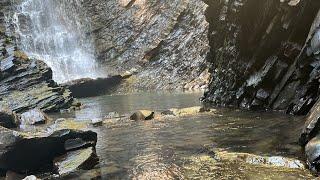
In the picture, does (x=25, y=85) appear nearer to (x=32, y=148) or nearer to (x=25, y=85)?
(x=25, y=85)

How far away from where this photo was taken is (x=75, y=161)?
16.2 m

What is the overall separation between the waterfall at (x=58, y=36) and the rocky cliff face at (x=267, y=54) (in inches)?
1578

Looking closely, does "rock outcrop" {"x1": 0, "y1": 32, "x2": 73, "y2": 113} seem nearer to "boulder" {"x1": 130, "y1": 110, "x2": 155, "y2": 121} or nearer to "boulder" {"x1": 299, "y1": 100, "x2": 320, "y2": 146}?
"boulder" {"x1": 130, "y1": 110, "x2": 155, "y2": 121}

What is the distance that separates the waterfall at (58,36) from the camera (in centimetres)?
7194

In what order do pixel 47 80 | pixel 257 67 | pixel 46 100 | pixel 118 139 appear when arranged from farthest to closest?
pixel 47 80 < pixel 46 100 < pixel 257 67 < pixel 118 139

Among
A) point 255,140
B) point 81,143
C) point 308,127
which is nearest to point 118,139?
point 81,143

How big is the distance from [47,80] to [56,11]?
3190 centimetres

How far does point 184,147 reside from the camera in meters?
18.6

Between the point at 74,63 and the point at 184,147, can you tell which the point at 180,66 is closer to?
the point at 74,63

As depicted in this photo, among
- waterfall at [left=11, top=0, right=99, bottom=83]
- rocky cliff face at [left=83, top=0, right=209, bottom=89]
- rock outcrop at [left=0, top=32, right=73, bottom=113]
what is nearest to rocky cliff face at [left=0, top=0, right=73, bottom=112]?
rock outcrop at [left=0, top=32, right=73, bottom=113]

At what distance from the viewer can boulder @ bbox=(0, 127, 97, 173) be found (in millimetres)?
16109

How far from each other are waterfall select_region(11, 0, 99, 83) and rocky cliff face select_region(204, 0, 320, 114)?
4008cm

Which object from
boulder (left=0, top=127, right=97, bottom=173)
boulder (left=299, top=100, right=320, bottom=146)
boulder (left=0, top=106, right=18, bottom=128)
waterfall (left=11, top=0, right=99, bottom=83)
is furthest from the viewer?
waterfall (left=11, top=0, right=99, bottom=83)

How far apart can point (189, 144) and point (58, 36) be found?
60308mm
